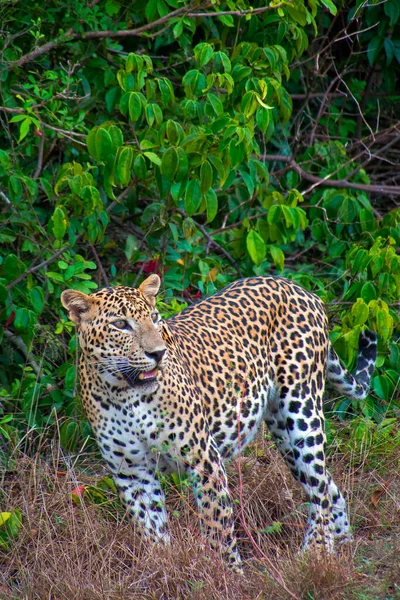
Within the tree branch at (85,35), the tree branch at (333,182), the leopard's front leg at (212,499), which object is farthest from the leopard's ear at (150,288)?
the tree branch at (333,182)

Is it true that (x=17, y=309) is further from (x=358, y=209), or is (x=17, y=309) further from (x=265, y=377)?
(x=358, y=209)

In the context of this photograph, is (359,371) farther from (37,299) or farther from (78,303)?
(37,299)

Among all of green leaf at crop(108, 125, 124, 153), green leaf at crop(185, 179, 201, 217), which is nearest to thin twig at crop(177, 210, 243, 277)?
green leaf at crop(185, 179, 201, 217)

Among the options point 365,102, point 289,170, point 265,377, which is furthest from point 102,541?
point 365,102

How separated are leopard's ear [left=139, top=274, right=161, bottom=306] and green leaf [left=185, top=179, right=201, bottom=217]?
96 cm

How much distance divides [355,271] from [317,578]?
9.95 ft

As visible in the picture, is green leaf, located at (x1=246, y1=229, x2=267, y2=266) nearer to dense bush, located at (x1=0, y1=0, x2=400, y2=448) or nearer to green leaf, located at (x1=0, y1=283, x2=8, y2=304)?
dense bush, located at (x1=0, y1=0, x2=400, y2=448)

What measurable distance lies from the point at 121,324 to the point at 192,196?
4.71ft

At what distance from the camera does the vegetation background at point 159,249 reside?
4.94 m

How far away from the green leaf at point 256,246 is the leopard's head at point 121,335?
1.94m

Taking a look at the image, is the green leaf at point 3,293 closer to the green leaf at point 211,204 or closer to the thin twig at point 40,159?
the thin twig at point 40,159

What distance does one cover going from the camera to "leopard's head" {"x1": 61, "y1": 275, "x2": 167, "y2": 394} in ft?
16.0

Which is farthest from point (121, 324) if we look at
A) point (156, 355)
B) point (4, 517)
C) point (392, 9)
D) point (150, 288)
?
point (392, 9)

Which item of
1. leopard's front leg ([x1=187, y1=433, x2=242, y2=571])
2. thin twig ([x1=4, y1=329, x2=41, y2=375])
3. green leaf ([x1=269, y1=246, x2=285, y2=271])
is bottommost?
thin twig ([x1=4, y1=329, x2=41, y2=375])
